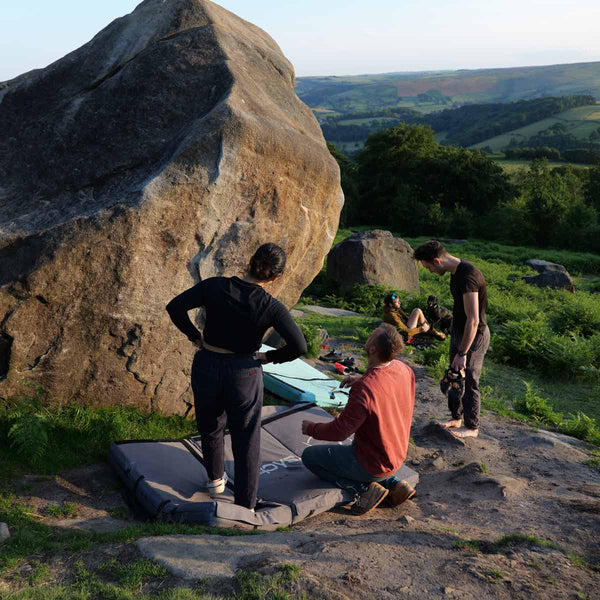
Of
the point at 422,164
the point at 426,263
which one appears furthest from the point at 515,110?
the point at 426,263

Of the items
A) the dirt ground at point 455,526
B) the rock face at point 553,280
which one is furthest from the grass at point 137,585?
the rock face at point 553,280

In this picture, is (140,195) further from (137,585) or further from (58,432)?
(137,585)

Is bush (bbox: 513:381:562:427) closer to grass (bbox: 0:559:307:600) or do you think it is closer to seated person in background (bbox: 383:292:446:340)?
seated person in background (bbox: 383:292:446:340)

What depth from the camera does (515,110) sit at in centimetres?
14988

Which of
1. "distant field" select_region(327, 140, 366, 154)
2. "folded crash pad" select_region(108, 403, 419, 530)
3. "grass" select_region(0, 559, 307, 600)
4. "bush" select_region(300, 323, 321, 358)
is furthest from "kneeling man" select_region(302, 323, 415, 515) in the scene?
"distant field" select_region(327, 140, 366, 154)

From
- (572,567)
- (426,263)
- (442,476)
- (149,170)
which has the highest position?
(149,170)

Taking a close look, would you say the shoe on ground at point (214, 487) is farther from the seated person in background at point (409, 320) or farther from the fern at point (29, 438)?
the seated person in background at point (409, 320)

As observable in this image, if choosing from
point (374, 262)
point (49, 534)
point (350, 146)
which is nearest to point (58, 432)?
point (49, 534)

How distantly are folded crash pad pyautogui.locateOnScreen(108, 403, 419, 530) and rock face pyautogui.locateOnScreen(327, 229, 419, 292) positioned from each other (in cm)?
1239

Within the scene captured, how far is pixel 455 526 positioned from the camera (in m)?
5.48

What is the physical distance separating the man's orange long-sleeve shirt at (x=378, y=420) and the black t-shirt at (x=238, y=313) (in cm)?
69

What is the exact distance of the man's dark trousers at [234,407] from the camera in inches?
203

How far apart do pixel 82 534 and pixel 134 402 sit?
2.21m

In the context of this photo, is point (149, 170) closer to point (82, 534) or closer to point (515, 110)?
point (82, 534)
